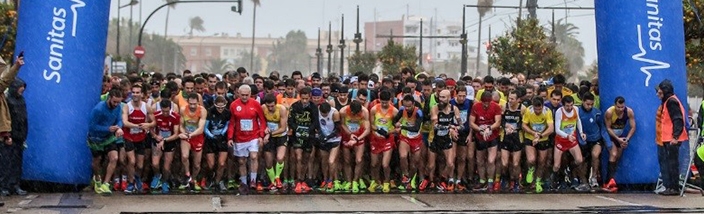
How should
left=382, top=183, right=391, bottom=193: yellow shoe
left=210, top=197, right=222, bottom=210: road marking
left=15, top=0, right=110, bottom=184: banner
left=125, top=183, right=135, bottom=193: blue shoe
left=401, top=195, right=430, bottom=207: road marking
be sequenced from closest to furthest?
left=210, top=197, right=222, bottom=210: road marking → left=401, top=195, right=430, bottom=207: road marking → left=15, top=0, right=110, bottom=184: banner → left=125, top=183, right=135, bottom=193: blue shoe → left=382, top=183, right=391, bottom=193: yellow shoe

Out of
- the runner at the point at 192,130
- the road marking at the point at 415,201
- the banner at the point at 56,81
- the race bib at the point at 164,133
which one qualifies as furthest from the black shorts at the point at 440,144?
the banner at the point at 56,81

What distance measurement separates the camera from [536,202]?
15.8 m

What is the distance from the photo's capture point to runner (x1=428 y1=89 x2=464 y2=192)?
17281 millimetres

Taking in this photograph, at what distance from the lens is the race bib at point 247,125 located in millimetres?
17016

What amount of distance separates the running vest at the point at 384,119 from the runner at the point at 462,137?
93cm

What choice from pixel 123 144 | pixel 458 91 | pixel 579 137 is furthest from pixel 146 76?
pixel 579 137

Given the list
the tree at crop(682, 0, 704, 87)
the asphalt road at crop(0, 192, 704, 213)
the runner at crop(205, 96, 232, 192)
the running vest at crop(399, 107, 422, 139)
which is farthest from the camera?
the tree at crop(682, 0, 704, 87)

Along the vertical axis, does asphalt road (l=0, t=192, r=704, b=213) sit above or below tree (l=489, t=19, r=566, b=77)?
below

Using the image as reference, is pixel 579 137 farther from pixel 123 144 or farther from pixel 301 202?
pixel 123 144

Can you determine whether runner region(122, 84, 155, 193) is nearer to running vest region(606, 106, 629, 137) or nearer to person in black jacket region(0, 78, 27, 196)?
person in black jacket region(0, 78, 27, 196)

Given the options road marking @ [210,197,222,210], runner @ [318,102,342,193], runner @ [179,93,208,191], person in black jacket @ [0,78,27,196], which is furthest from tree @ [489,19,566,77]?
person in black jacket @ [0,78,27,196]

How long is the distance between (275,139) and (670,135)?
5459 millimetres

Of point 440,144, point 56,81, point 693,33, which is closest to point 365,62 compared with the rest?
point 693,33

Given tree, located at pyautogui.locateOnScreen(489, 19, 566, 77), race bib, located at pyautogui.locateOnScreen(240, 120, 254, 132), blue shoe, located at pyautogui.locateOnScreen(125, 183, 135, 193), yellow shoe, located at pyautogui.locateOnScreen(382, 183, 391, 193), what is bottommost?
blue shoe, located at pyautogui.locateOnScreen(125, 183, 135, 193)
